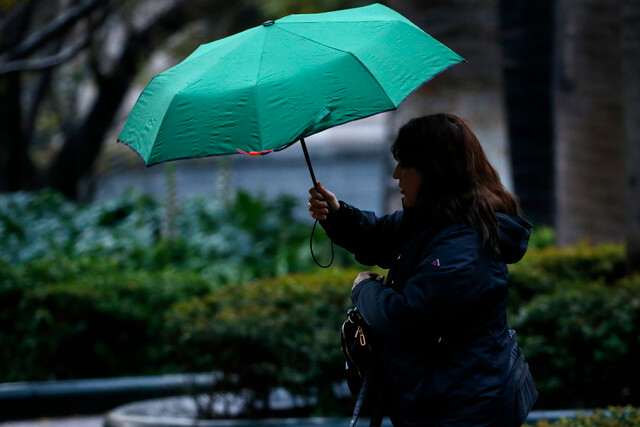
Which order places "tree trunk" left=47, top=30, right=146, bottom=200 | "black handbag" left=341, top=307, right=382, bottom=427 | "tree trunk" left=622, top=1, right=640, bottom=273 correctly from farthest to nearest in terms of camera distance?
"tree trunk" left=47, top=30, right=146, bottom=200
"tree trunk" left=622, top=1, right=640, bottom=273
"black handbag" left=341, top=307, right=382, bottom=427

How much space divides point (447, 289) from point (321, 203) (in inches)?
25.3

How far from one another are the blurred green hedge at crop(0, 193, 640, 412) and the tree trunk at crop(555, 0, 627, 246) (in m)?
1.02

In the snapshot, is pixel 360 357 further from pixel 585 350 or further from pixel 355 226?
pixel 585 350

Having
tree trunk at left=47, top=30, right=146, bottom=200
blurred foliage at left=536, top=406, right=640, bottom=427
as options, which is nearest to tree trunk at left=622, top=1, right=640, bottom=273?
blurred foliage at left=536, top=406, right=640, bottom=427

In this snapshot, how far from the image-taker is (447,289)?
8.62 ft

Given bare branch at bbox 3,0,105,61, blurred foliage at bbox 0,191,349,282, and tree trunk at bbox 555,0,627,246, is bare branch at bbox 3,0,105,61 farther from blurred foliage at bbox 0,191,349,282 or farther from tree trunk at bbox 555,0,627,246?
tree trunk at bbox 555,0,627,246

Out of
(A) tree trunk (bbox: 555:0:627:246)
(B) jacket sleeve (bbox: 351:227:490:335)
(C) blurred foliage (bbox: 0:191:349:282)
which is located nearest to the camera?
(B) jacket sleeve (bbox: 351:227:490:335)

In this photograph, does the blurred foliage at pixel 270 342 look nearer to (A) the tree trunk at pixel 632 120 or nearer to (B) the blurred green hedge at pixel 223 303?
(B) the blurred green hedge at pixel 223 303

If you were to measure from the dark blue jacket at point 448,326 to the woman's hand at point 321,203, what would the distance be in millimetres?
368

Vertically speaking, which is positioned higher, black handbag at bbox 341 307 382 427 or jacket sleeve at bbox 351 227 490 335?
jacket sleeve at bbox 351 227 490 335

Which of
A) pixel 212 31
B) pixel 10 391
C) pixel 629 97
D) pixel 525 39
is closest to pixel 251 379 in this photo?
pixel 10 391

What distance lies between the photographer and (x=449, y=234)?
271cm

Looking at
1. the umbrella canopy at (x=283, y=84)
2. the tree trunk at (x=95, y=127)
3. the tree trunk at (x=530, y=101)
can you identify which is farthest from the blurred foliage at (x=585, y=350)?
the tree trunk at (x=95, y=127)

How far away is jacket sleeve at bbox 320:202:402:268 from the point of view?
10.3 ft
